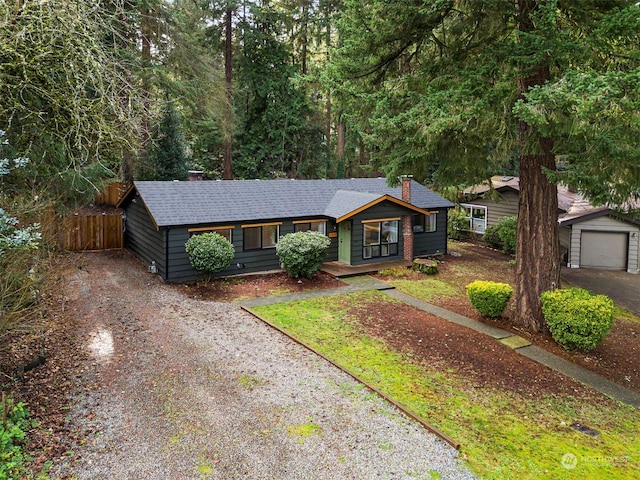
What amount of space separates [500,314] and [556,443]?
548 centimetres

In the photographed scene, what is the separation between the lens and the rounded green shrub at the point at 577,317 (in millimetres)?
9031

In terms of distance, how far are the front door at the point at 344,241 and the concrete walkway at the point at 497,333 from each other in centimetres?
151

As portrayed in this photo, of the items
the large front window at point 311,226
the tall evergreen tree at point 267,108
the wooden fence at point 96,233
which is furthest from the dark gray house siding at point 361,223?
the tall evergreen tree at point 267,108

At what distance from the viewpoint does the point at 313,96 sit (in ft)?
117

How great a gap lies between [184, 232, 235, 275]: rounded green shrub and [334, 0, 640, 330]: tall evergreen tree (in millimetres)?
5622

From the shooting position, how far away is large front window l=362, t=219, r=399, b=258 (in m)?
17.4

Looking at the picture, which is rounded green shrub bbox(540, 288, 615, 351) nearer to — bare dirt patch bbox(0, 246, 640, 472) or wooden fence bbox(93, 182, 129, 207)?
bare dirt patch bbox(0, 246, 640, 472)

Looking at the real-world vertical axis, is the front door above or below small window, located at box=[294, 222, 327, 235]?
below

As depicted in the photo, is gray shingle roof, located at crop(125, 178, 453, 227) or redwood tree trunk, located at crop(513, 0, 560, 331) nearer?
redwood tree trunk, located at crop(513, 0, 560, 331)

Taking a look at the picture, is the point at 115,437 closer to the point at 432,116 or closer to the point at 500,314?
the point at 432,116

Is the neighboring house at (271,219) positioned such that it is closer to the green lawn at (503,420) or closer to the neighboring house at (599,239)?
the neighboring house at (599,239)

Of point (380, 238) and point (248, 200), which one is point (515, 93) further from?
point (248, 200)

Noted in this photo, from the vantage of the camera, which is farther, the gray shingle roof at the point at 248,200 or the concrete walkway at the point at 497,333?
the gray shingle roof at the point at 248,200

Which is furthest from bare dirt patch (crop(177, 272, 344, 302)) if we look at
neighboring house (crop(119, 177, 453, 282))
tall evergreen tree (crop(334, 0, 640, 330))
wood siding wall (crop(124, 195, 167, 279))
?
tall evergreen tree (crop(334, 0, 640, 330))
